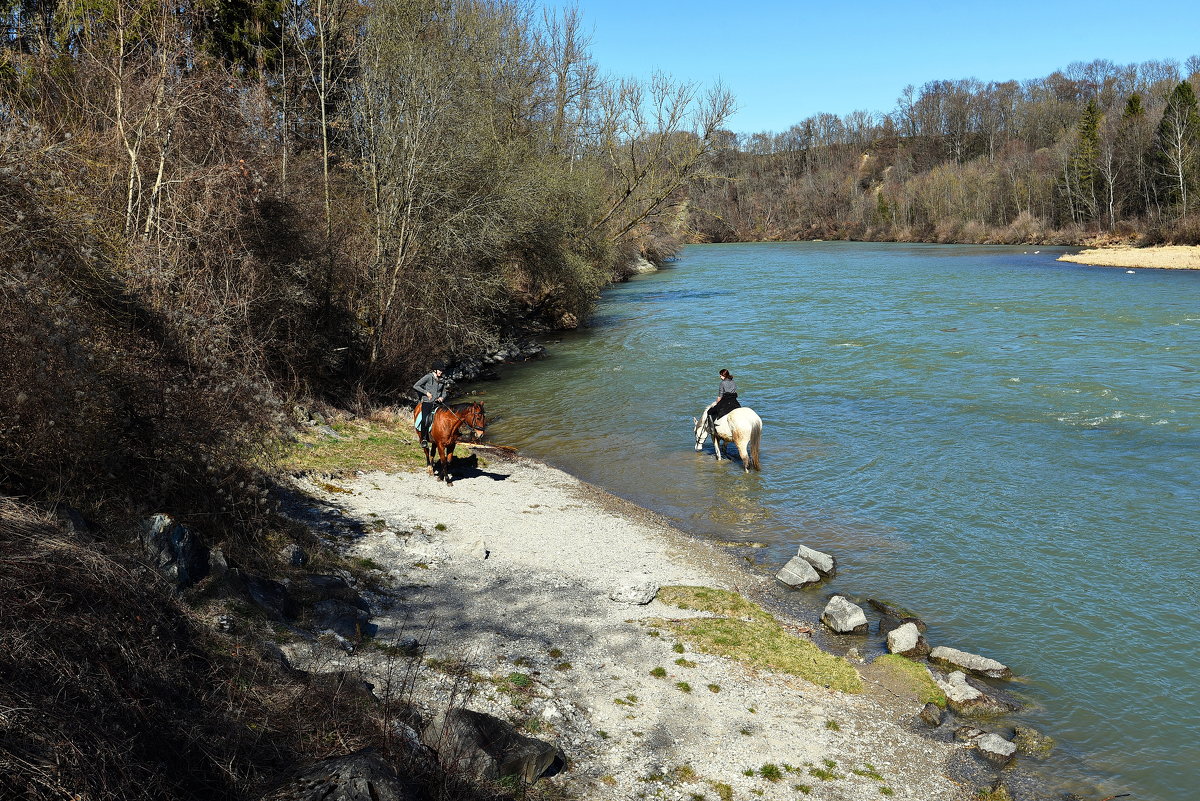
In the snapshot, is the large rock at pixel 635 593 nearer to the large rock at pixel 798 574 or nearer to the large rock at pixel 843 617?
the large rock at pixel 798 574

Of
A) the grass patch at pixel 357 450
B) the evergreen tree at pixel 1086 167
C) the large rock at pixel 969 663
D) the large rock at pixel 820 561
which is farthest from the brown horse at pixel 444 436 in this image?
the evergreen tree at pixel 1086 167

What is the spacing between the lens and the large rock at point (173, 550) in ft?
24.2

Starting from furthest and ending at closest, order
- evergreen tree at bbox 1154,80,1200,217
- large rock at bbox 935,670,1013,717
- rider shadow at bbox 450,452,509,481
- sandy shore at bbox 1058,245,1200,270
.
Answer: evergreen tree at bbox 1154,80,1200,217
sandy shore at bbox 1058,245,1200,270
rider shadow at bbox 450,452,509,481
large rock at bbox 935,670,1013,717

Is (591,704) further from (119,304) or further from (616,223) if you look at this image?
(616,223)

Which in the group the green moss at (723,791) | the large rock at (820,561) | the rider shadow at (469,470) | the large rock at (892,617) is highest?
the rider shadow at (469,470)

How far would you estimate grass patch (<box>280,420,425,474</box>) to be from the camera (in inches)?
588

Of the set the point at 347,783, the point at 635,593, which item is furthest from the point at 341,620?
the point at 635,593

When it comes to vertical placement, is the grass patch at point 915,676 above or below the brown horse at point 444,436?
below

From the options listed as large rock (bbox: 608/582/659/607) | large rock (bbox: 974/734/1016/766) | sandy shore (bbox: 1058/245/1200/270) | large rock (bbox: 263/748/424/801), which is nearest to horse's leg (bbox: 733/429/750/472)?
large rock (bbox: 608/582/659/607)

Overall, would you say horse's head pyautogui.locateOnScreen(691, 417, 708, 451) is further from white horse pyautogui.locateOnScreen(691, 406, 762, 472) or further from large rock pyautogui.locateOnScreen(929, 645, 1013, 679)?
large rock pyautogui.locateOnScreen(929, 645, 1013, 679)

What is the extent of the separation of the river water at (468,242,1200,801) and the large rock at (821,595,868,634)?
36.8 inches

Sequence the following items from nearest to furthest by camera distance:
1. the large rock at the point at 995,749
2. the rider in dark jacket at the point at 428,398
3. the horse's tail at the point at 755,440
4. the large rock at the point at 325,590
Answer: the large rock at the point at 995,749 → the large rock at the point at 325,590 → the rider in dark jacket at the point at 428,398 → the horse's tail at the point at 755,440

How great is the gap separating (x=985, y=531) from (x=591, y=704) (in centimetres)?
897

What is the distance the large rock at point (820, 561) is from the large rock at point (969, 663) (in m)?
2.58
